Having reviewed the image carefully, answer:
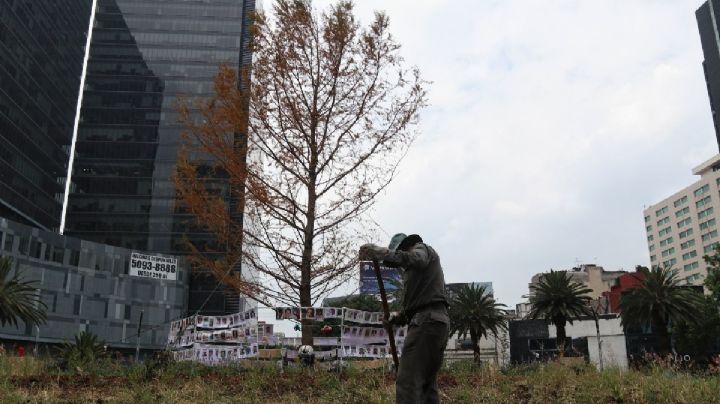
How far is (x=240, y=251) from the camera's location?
11562mm

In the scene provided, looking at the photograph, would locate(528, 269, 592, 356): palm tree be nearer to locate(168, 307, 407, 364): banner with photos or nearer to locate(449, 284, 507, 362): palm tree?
locate(449, 284, 507, 362): palm tree

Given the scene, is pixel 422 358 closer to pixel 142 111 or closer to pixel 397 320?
pixel 397 320

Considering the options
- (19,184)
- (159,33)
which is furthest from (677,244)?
(19,184)

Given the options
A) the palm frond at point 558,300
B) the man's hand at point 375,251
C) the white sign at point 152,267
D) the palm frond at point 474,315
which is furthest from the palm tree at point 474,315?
the white sign at point 152,267

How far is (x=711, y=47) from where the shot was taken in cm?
12912

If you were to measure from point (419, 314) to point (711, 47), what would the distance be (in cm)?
15118

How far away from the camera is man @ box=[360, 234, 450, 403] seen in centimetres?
473

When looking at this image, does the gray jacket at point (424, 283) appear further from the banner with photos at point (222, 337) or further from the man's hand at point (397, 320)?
the banner with photos at point (222, 337)

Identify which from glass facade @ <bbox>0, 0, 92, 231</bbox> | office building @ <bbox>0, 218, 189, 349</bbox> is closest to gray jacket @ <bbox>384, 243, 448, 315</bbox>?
office building @ <bbox>0, 218, 189, 349</bbox>

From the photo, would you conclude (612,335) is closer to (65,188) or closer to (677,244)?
(677,244)

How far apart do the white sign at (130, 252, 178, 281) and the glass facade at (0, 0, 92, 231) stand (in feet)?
60.2

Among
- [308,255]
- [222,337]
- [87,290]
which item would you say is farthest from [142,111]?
[308,255]

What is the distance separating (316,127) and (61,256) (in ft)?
235

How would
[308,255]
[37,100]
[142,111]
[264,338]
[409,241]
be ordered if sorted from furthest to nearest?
[142,111] < [37,100] < [264,338] < [308,255] < [409,241]
